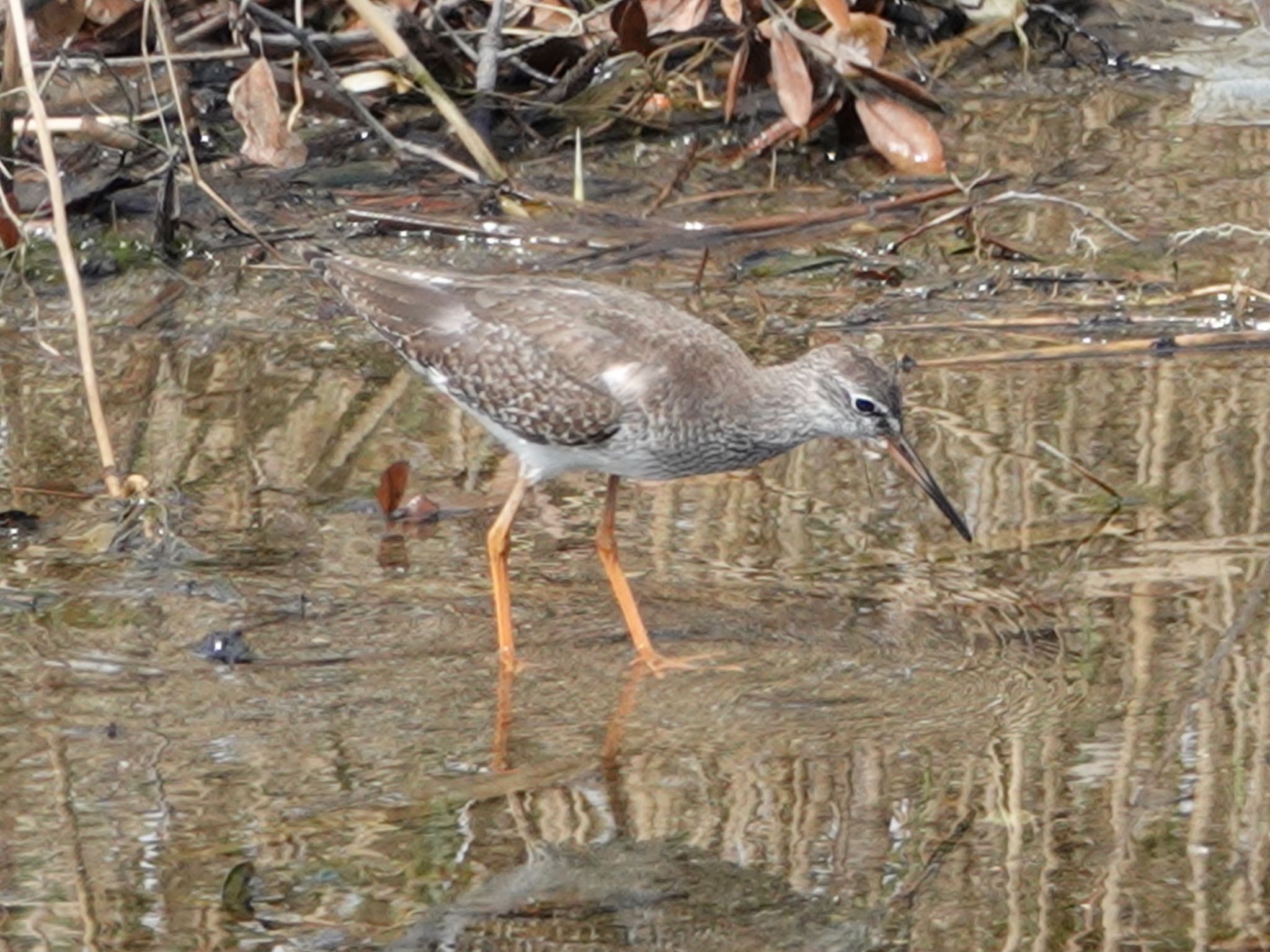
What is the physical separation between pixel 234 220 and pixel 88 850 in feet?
13.0

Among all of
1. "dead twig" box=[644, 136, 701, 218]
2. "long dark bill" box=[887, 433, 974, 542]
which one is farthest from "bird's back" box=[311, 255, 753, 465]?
"dead twig" box=[644, 136, 701, 218]

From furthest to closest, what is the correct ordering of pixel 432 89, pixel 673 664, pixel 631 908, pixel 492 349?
pixel 432 89 → pixel 492 349 → pixel 673 664 → pixel 631 908

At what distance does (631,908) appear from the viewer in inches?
200

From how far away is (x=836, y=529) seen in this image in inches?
277

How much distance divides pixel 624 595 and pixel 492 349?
35.7 inches

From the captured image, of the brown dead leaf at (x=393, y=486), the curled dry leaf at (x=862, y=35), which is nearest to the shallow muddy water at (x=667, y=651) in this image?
the brown dead leaf at (x=393, y=486)

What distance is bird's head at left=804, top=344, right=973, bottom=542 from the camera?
6547 mm

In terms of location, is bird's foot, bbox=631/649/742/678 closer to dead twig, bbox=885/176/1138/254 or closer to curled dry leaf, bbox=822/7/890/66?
dead twig, bbox=885/176/1138/254

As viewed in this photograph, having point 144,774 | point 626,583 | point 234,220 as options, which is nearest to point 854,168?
point 234,220

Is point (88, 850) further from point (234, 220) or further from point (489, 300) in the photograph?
point (234, 220)

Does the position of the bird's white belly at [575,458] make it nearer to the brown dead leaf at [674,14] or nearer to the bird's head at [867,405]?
the bird's head at [867,405]

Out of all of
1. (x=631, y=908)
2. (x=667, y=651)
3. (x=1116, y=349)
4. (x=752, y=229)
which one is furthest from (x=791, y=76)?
(x=631, y=908)

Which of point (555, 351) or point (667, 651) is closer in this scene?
point (667, 651)

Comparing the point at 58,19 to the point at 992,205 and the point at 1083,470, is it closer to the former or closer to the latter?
the point at 992,205
